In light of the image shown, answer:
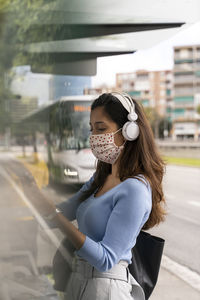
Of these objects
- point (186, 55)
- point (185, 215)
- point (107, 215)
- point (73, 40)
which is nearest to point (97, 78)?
point (73, 40)

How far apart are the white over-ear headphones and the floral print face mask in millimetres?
62

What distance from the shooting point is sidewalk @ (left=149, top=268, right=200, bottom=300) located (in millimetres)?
3469

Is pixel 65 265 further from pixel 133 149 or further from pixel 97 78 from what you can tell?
pixel 97 78

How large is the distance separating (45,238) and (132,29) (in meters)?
1.81

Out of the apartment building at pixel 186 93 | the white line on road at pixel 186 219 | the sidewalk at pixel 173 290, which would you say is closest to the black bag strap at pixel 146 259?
the sidewalk at pixel 173 290

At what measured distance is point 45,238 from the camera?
3.04 metres

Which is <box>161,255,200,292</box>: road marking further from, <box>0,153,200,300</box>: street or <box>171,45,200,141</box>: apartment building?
<box>171,45,200,141</box>: apartment building

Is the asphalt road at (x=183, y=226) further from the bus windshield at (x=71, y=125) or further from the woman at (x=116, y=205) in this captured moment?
the woman at (x=116, y=205)

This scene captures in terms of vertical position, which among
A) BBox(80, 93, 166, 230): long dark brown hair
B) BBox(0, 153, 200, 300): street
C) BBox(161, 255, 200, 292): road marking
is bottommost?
BBox(161, 255, 200, 292): road marking

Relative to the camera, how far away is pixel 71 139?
2.51m

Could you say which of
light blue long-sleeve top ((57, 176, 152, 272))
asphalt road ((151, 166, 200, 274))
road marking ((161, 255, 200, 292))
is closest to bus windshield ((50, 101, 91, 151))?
asphalt road ((151, 166, 200, 274))

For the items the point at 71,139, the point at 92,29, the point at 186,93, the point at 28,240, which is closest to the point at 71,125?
the point at 71,139

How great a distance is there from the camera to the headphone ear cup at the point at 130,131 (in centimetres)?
135

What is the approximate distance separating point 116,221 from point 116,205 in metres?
0.05
